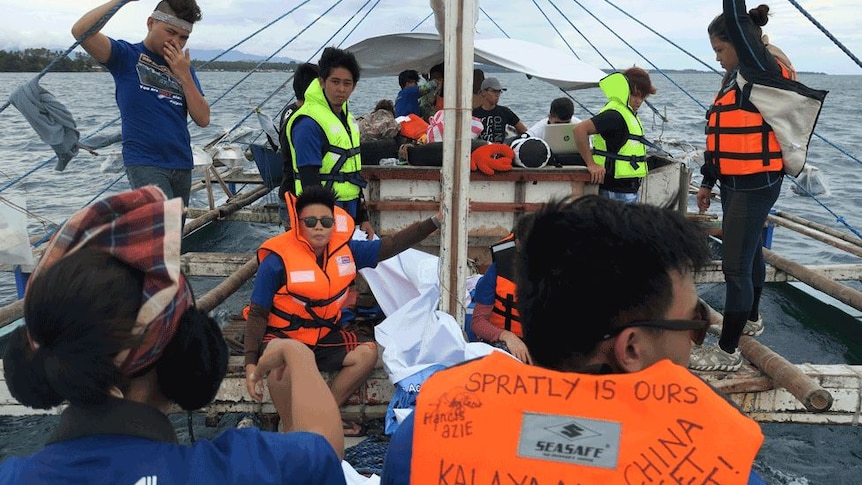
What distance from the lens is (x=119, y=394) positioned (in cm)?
119

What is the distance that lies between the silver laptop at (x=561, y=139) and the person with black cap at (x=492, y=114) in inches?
37.8

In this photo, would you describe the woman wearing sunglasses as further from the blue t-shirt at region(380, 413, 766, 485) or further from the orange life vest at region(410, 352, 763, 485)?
the orange life vest at region(410, 352, 763, 485)

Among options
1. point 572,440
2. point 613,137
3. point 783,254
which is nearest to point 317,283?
point 572,440

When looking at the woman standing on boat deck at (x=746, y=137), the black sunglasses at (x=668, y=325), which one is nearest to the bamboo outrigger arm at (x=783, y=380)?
the woman standing on boat deck at (x=746, y=137)

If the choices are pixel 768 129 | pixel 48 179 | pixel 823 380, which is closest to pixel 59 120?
pixel 768 129

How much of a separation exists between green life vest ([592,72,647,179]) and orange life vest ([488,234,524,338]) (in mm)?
1907

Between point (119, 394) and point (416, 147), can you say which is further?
point (416, 147)

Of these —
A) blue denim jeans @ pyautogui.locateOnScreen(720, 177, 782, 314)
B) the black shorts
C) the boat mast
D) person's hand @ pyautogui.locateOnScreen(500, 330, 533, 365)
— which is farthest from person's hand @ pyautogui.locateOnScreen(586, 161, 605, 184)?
the black shorts

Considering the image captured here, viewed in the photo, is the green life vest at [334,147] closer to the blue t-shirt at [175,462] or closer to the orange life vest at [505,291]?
the orange life vest at [505,291]

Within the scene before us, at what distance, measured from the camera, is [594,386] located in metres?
1.13

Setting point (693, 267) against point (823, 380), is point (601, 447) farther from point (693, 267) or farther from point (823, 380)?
point (823, 380)

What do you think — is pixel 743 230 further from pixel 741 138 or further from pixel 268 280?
pixel 268 280

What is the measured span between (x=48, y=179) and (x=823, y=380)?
18155mm

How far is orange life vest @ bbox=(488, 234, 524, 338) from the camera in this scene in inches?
141
